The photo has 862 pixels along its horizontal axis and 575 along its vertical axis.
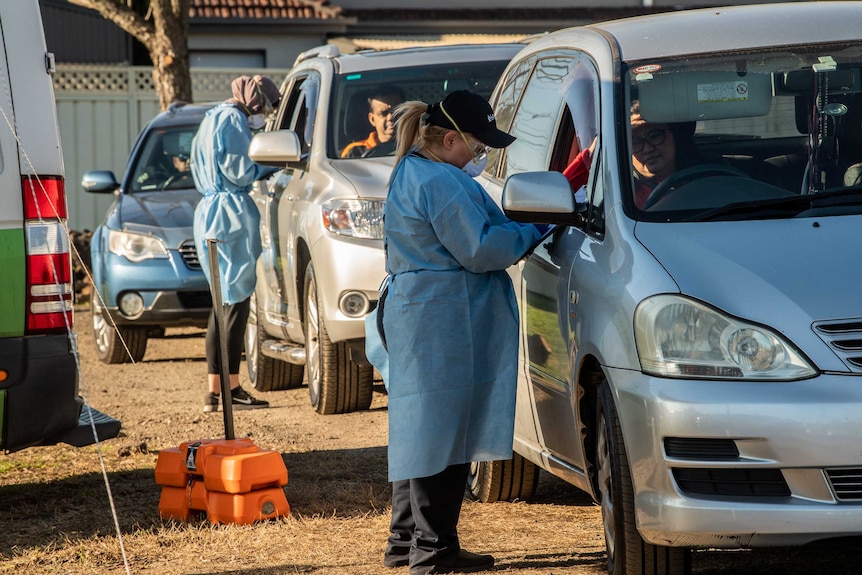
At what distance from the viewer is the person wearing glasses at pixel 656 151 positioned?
4852mm

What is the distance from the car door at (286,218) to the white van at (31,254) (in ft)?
11.3

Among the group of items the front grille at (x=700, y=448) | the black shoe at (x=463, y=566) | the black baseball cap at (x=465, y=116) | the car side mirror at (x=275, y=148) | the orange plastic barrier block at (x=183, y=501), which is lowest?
the orange plastic barrier block at (x=183, y=501)

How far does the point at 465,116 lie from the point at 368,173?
373cm

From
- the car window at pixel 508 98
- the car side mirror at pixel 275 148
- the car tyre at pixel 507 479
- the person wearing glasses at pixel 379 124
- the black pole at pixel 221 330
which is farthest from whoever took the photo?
the person wearing glasses at pixel 379 124

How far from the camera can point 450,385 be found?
4926mm

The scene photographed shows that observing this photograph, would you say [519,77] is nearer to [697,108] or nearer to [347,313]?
[697,108]

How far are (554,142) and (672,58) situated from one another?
0.61m

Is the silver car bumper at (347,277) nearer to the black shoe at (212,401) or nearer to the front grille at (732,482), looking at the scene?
the black shoe at (212,401)

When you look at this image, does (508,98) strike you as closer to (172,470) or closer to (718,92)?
(718,92)

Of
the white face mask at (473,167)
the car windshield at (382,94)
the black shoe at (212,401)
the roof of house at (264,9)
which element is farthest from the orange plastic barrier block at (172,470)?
the roof of house at (264,9)

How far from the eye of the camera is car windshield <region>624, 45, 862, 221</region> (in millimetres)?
4809

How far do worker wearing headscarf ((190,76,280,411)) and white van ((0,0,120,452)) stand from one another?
332 cm

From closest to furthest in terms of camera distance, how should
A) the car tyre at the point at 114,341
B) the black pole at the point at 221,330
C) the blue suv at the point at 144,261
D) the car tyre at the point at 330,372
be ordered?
the black pole at the point at 221,330 < the car tyre at the point at 330,372 < the blue suv at the point at 144,261 < the car tyre at the point at 114,341

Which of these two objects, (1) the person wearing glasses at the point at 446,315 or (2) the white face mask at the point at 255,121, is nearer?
(1) the person wearing glasses at the point at 446,315
